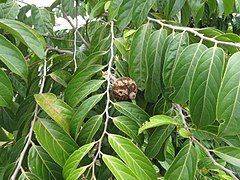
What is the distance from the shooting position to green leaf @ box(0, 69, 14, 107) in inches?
28.2

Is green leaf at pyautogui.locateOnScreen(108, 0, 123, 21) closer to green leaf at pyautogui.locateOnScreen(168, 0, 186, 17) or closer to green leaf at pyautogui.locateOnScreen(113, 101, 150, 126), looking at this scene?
green leaf at pyautogui.locateOnScreen(168, 0, 186, 17)

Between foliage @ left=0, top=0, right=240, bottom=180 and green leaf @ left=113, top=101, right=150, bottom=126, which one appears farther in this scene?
green leaf @ left=113, top=101, right=150, bottom=126

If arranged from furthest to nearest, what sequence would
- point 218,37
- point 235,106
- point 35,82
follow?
point 35,82, point 218,37, point 235,106

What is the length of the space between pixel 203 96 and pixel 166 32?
0.23 meters

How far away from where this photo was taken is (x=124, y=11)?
92 cm

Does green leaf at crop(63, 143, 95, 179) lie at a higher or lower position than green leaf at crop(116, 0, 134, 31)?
lower

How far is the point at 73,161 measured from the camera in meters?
0.67

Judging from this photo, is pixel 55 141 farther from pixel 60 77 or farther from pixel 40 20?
pixel 40 20

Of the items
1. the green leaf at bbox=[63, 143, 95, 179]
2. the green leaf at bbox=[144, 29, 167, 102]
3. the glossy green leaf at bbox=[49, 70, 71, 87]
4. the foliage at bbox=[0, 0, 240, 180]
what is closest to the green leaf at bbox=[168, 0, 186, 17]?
the foliage at bbox=[0, 0, 240, 180]

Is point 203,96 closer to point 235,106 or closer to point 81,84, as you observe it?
point 235,106

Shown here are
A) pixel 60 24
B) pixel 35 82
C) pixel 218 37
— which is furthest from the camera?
pixel 60 24

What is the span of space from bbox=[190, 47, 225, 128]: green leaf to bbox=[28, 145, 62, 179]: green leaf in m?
0.29

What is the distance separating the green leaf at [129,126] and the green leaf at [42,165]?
0.47ft

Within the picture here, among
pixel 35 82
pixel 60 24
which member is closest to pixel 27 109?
pixel 35 82
